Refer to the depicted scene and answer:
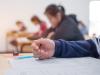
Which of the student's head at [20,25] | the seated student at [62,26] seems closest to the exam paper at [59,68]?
the seated student at [62,26]

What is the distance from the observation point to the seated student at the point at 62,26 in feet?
6.27

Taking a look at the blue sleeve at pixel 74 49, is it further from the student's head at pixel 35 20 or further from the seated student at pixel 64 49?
the student's head at pixel 35 20

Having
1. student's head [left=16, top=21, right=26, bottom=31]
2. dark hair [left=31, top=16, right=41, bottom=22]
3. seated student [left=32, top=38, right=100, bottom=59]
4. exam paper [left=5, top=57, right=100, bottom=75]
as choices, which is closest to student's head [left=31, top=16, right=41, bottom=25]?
dark hair [left=31, top=16, right=41, bottom=22]

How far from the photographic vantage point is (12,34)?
458 centimetres

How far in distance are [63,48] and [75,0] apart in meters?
4.20

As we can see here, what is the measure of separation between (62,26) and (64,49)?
1.21m

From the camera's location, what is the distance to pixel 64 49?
0.76 metres

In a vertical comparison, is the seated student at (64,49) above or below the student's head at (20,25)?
below

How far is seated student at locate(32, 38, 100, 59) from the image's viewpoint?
0.72 meters

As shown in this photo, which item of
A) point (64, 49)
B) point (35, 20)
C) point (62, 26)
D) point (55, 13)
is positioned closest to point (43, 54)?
point (64, 49)

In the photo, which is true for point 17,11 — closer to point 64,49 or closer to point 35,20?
point 35,20

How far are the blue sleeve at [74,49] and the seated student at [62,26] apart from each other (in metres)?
1.08

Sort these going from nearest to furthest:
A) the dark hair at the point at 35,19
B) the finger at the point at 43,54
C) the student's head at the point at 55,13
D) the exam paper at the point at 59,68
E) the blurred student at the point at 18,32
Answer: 1. the exam paper at the point at 59,68
2. the finger at the point at 43,54
3. the student's head at the point at 55,13
4. the blurred student at the point at 18,32
5. the dark hair at the point at 35,19

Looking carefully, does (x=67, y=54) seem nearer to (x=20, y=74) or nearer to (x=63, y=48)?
(x=63, y=48)
